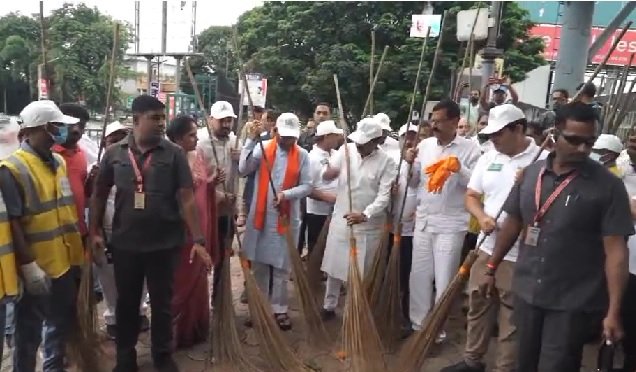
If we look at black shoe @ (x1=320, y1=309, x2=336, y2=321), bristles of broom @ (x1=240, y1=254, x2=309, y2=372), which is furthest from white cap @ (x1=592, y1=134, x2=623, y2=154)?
bristles of broom @ (x1=240, y1=254, x2=309, y2=372)

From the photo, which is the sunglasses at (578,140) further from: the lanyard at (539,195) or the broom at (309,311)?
the broom at (309,311)

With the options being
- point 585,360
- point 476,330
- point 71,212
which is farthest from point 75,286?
point 585,360

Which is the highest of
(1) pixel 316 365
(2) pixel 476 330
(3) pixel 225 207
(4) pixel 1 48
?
(4) pixel 1 48

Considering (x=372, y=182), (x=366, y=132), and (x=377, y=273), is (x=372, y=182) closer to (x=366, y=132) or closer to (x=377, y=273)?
(x=366, y=132)

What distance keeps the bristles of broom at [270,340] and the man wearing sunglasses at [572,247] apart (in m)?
1.51

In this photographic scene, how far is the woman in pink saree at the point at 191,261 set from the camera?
385 centimetres

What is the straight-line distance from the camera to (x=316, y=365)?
12.2ft

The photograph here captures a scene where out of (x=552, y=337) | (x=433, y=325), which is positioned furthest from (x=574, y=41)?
(x=552, y=337)

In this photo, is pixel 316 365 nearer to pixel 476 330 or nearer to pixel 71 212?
pixel 476 330

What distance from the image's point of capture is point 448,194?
3.80m

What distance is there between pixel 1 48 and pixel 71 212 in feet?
89.9

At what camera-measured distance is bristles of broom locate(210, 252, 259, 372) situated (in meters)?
3.61

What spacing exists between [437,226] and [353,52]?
11.9 m

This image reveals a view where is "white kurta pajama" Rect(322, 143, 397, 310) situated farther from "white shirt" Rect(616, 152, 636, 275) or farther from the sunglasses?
the sunglasses
